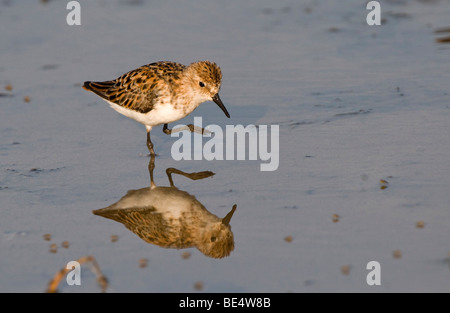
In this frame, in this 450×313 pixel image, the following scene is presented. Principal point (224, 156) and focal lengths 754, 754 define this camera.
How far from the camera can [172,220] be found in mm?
7840

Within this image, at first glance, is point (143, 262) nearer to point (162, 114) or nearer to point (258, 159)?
point (258, 159)

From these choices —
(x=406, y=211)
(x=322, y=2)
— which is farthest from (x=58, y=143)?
(x=322, y=2)

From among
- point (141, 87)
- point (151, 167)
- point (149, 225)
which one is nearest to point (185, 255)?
A: point (149, 225)

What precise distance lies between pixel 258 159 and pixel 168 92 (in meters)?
1.46

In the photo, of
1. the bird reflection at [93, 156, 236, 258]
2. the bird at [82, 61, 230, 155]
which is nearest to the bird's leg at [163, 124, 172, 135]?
the bird at [82, 61, 230, 155]

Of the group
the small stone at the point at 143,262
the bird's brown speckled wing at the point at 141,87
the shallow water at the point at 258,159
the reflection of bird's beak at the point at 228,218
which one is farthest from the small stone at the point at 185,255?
the bird's brown speckled wing at the point at 141,87

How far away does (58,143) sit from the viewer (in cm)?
1005

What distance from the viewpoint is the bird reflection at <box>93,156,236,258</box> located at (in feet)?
24.0

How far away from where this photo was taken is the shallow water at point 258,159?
6762 mm

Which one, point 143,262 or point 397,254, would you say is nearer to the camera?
point 397,254

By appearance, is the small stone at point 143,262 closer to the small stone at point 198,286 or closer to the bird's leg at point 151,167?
the small stone at point 198,286

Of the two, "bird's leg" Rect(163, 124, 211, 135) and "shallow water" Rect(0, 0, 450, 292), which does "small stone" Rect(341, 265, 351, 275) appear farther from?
"bird's leg" Rect(163, 124, 211, 135)

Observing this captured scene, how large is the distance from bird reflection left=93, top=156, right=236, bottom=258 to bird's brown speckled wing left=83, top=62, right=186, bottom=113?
1.44 metres

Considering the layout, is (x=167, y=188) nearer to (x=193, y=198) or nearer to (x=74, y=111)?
(x=193, y=198)
